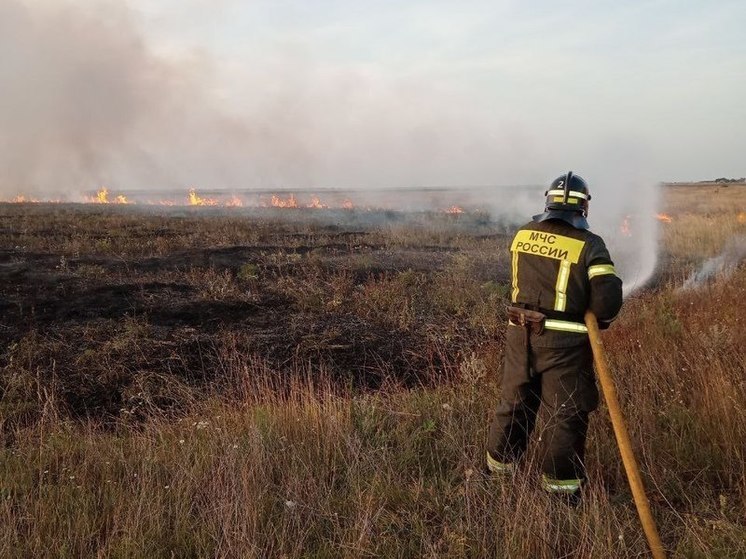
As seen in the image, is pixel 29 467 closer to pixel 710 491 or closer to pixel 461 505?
pixel 461 505

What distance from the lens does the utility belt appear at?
3.01 meters

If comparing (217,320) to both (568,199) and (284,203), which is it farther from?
(284,203)

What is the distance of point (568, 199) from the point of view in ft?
10.1

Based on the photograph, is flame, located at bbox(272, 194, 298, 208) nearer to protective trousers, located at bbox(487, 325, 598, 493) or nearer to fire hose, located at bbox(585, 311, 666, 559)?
protective trousers, located at bbox(487, 325, 598, 493)

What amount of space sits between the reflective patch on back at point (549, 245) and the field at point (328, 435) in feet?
4.42

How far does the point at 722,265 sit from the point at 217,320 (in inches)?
463

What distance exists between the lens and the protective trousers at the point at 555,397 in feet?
9.93

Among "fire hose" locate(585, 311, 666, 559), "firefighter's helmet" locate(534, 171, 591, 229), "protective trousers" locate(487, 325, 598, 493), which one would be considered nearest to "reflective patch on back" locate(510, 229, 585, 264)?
"firefighter's helmet" locate(534, 171, 591, 229)

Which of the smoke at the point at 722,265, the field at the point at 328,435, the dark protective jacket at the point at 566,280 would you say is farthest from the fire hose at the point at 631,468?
the smoke at the point at 722,265

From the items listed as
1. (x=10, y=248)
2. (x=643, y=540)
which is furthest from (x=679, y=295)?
(x=10, y=248)

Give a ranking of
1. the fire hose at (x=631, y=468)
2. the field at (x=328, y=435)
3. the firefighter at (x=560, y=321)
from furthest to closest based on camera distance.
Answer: the firefighter at (x=560, y=321)
the field at (x=328, y=435)
the fire hose at (x=631, y=468)

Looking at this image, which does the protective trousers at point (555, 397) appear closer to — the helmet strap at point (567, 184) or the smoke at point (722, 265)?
the helmet strap at point (567, 184)

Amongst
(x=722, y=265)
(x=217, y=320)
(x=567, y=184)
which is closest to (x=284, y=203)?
(x=722, y=265)

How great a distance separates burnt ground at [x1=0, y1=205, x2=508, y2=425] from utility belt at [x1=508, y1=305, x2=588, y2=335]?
2.46 meters
